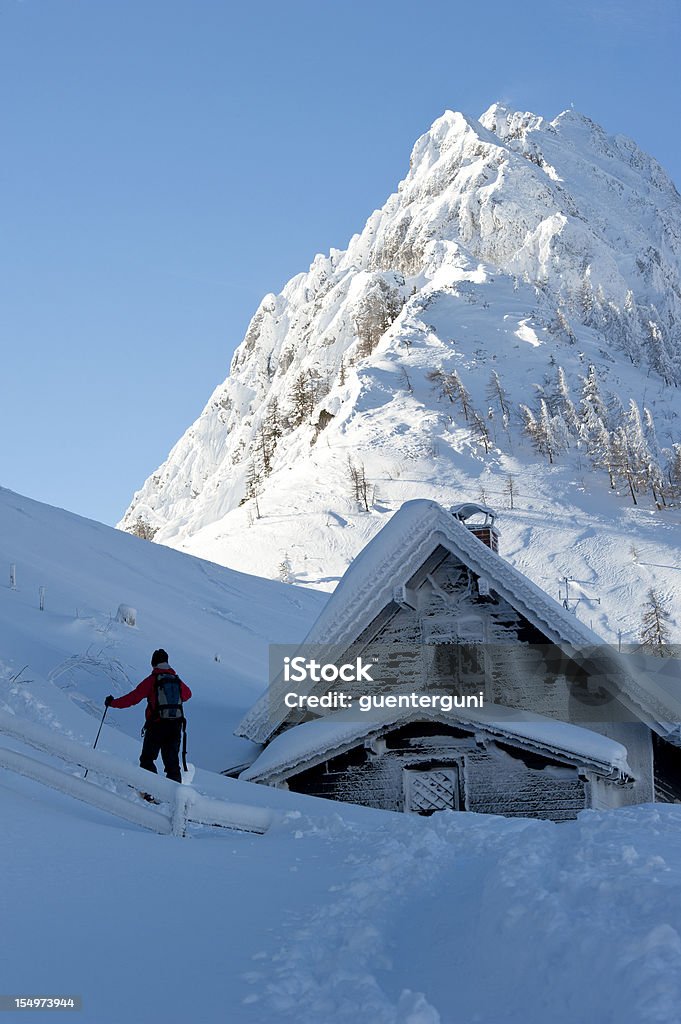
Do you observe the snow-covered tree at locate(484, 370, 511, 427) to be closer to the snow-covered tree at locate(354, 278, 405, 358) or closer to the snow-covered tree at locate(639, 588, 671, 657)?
the snow-covered tree at locate(354, 278, 405, 358)

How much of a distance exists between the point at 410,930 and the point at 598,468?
96.2m

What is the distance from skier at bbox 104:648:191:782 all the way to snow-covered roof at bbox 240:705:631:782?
104 inches

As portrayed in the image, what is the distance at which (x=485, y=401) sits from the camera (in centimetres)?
10894

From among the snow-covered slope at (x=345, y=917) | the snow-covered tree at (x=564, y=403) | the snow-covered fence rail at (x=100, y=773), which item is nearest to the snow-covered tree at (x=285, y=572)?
the snow-covered tree at (x=564, y=403)

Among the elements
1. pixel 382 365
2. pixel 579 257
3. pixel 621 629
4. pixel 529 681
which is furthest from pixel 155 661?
pixel 579 257

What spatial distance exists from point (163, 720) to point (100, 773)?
204 cm

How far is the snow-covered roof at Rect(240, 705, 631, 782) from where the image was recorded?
1128 centimetres

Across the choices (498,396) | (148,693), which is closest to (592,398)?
(498,396)

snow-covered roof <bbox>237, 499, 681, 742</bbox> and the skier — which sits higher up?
snow-covered roof <bbox>237, 499, 681, 742</bbox>

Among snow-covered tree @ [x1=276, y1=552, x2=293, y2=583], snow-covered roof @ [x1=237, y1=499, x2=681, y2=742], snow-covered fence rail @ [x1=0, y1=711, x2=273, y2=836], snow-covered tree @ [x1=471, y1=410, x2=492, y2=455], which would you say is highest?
snow-covered tree @ [x1=471, y1=410, x2=492, y2=455]

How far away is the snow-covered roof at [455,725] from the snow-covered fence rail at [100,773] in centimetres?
446

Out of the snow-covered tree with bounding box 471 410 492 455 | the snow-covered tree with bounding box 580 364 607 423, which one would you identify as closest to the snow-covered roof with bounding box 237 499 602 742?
the snow-covered tree with bounding box 471 410 492 455

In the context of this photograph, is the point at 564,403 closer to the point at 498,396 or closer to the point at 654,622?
the point at 498,396

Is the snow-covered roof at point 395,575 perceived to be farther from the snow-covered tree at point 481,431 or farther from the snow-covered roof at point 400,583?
the snow-covered tree at point 481,431
